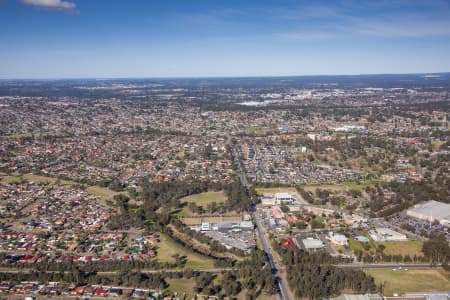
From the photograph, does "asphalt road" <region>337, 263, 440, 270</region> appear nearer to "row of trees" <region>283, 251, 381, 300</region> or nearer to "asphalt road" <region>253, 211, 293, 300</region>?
"row of trees" <region>283, 251, 381, 300</region>

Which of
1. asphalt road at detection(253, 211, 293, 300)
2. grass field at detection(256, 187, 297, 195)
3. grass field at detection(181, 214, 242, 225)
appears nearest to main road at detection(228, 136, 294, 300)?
asphalt road at detection(253, 211, 293, 300)

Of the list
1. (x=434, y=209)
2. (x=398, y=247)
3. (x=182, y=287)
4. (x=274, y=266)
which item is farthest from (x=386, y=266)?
(x=182, y=287)

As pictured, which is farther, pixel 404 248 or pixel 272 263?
pixel 404 248

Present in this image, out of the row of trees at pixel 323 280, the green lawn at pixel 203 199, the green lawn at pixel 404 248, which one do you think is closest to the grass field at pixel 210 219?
the green lawn at pixel 203 199

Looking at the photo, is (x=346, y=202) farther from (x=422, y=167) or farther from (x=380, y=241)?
(x=422, y=167)

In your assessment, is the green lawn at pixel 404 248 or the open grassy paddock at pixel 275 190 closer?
the green lawn at pixel 404 248

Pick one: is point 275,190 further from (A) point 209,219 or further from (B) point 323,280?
(B) point 323,280

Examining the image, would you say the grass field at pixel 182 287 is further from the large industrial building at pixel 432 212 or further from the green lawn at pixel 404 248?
the large industrial building at pixel 432 212
